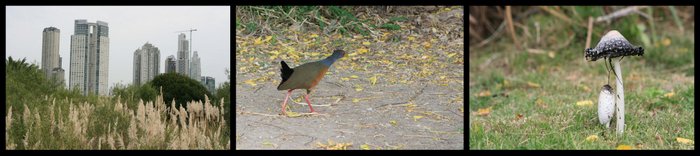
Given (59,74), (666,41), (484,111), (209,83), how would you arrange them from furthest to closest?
(666,41) < (484,111) < (209,83) < (59,74)

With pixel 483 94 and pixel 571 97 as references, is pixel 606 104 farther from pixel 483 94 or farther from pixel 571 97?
pixel 483 94

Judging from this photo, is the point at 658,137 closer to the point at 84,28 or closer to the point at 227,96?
the point at 227,96

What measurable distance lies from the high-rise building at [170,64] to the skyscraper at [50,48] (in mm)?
550

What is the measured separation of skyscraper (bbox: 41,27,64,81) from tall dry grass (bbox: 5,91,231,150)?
19 cm

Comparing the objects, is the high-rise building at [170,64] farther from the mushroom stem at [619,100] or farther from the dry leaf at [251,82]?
the mushroom stem at [619,100]

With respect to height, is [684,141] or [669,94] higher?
[669,94]

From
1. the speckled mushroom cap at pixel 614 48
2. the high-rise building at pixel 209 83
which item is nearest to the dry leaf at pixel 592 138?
the speckled mushroom cap at pixel 614 48

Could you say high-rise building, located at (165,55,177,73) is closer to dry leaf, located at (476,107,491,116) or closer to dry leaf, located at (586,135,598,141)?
dry leaf, located at (476,107,491,116)

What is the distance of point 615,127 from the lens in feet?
13.4

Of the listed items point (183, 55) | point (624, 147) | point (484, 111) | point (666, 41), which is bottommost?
point (624, 147)

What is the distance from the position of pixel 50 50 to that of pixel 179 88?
686 millimetres

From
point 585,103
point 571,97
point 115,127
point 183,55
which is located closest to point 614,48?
point 585,103

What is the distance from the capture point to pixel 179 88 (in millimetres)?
4164

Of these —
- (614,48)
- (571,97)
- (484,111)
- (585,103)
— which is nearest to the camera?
(614,48)
